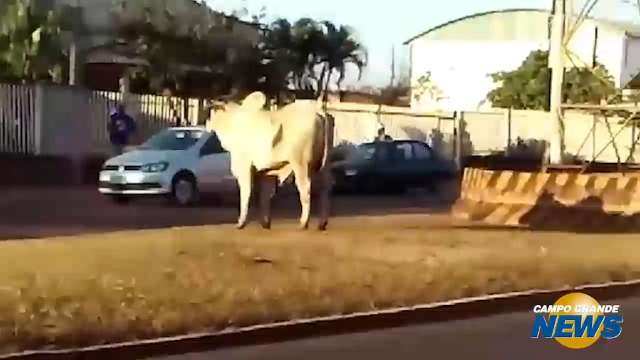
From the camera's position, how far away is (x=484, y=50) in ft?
281

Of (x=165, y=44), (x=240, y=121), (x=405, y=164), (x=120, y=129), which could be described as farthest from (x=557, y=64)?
(x=165, y=44)

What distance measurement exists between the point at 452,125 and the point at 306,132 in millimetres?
27332

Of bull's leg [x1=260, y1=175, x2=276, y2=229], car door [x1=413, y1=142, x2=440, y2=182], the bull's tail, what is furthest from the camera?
car door [x1=413, y1=142, x2=440, y2=182]

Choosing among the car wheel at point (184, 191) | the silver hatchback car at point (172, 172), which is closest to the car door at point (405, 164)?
the silver hatchback car at point (172, 172)

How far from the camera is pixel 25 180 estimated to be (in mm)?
33000

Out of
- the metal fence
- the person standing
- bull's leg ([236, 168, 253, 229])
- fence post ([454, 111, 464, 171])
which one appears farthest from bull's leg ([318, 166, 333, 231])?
fence post ([454, 111, 464, 171])

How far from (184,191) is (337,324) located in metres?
15.1

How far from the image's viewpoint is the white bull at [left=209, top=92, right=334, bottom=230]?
19.8 meters

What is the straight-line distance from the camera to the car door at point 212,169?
90.3 feet

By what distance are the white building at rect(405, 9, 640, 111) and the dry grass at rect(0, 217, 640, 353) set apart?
5539 cm

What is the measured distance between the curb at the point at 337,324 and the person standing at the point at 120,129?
729 inches

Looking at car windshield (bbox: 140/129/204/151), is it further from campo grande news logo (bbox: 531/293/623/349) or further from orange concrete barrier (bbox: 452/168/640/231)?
campo grande news logo (bbox: 531/293/623/349)

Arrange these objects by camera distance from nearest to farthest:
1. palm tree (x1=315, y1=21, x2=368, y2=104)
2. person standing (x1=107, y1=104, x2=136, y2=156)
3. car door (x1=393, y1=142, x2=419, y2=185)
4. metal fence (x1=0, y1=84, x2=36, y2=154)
Answer: person standing (x1=107, y1=104, x2=136, y2=156) → metal fence (x1=0, y1=84, x2=36, y2=154) → car door (x1=393, y1=142, x2=419, y2=185) → palm tree (x1=315, y1=21, x2=368, y2=104)

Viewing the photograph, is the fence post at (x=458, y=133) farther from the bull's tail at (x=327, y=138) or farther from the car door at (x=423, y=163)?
the bull's tail at (x=327, y=138)
